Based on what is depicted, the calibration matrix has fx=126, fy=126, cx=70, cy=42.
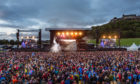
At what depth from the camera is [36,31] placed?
40812 millimetres

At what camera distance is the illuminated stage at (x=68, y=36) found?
39.4 metres

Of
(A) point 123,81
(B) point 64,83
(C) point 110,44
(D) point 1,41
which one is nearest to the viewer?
(B) point 64,83

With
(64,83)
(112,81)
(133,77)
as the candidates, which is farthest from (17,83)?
(133,77)

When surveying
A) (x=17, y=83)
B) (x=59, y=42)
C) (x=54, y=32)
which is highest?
(x=54, y=32)

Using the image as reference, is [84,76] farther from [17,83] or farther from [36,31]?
[36,31]

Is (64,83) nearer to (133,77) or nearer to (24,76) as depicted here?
(24,76)

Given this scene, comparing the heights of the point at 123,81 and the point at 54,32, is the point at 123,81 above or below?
below

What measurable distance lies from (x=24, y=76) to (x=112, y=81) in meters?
7.10

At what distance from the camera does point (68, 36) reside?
40.7 metres

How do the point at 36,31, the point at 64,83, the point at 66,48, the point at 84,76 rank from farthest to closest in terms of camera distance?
the point at 36,31 < the point at 66,48 < the point at 84,76 < the point at 64,83

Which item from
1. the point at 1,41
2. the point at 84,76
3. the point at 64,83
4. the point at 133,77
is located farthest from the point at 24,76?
the point at 1,41

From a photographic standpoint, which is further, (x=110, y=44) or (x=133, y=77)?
(x=110, y=44)

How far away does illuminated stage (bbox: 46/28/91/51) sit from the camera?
39.4m

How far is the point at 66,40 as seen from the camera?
4000 centimetres
